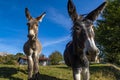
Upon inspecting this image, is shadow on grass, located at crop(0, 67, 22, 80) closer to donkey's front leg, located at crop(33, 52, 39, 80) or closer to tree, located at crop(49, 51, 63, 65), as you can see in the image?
donkey's front leg, located at crop(33, 52, 39, 80)

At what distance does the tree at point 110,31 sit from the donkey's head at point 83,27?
27.0 metres

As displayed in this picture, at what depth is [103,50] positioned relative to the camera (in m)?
40.6

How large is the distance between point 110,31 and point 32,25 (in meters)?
22.1

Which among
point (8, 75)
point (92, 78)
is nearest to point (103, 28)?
point (92, 78)

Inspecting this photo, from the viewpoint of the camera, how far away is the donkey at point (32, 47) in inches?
653

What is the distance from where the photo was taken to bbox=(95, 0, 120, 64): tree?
123ft

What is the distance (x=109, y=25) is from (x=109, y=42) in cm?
226

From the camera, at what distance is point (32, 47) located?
57.4ft

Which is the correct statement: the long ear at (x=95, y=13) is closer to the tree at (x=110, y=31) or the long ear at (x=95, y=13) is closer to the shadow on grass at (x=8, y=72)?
the shadow on grass at (x=8, y=72)

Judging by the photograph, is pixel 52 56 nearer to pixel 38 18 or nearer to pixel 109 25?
pixel 109 25

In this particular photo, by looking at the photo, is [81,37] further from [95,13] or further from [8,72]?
[8,72]

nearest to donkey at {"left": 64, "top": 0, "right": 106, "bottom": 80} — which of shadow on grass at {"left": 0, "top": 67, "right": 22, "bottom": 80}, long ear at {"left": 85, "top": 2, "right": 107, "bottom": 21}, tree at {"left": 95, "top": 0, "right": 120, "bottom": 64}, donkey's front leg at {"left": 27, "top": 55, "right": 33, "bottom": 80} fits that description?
long ear at {"left": 85, "top": 2, "right": 107, "bottom": 21}

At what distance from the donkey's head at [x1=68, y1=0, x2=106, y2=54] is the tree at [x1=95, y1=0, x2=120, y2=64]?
27049 millimetres

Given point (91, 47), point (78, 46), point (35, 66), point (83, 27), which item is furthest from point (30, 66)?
point (91, 47)
